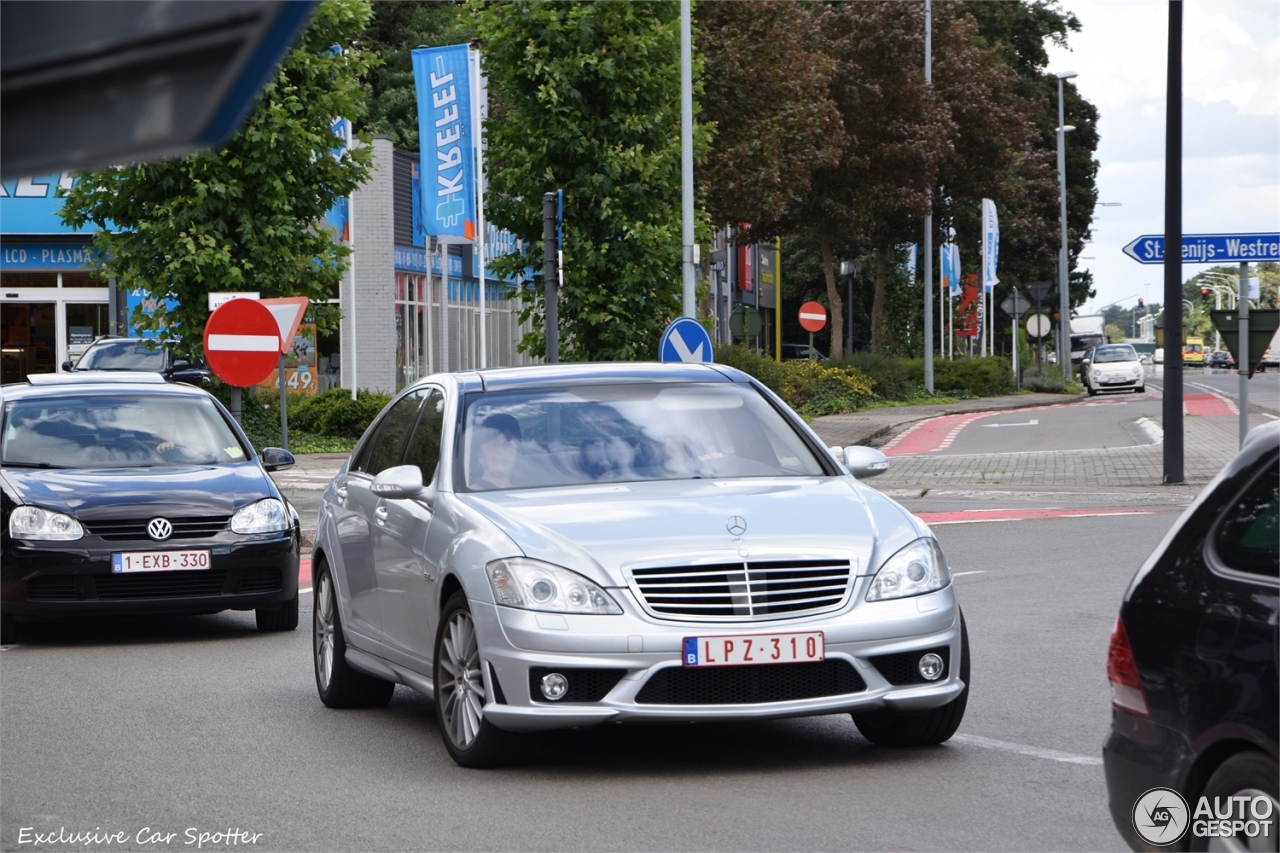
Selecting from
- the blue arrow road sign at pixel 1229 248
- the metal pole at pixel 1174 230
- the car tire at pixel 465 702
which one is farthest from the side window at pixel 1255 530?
the metal pole at pixel 1174 230

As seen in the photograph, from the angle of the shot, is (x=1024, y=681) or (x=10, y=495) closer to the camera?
Result: (x=1024, y=681)

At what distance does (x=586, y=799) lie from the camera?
6.43m

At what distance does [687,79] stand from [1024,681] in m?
21.5

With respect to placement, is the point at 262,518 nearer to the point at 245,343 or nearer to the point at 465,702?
the point at 465,702

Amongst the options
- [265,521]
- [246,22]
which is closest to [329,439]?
[265,521]

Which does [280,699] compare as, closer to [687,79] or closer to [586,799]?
[586,799]

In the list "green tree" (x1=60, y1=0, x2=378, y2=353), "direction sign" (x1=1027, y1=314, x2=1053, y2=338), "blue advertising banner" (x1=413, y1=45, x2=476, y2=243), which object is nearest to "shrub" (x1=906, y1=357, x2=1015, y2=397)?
"direction sign" (x1=1027, y1=314, x2=1053, y2=338)

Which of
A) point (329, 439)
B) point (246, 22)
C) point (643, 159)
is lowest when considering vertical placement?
point (329, 439)

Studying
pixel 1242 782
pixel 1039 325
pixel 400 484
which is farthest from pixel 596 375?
pixel 1039 325

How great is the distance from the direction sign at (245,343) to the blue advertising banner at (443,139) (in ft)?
48.6

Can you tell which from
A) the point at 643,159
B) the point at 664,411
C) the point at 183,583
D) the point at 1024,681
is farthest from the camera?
the point at 643,159

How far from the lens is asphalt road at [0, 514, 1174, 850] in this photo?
5.89 m

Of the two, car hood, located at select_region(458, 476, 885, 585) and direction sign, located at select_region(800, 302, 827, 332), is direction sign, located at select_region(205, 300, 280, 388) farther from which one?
direction sign, located at select_region(800, 302, 827, 332)

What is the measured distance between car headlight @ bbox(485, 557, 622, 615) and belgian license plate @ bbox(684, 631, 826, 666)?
304 mm
